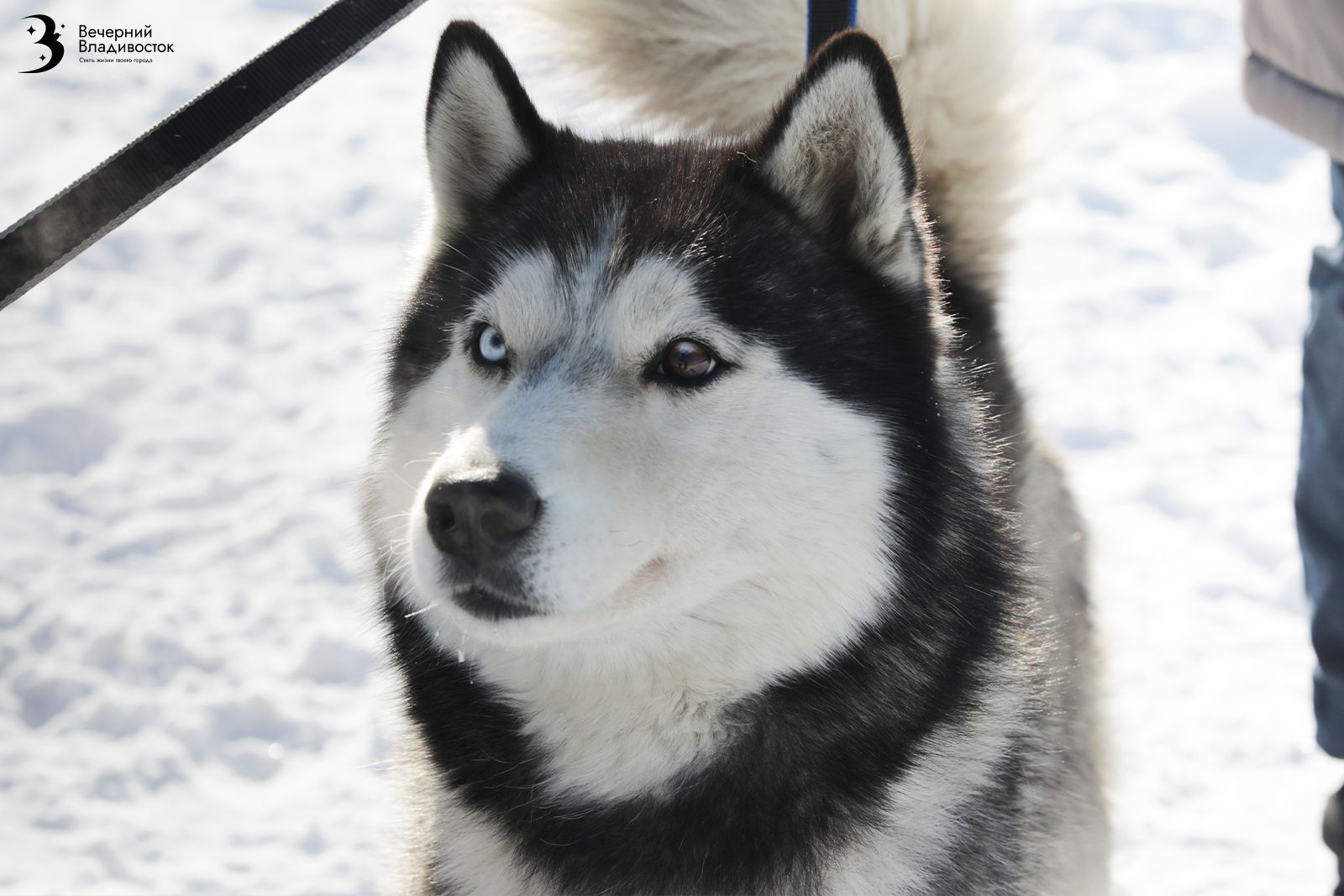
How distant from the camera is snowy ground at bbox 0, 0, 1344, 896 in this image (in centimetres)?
260

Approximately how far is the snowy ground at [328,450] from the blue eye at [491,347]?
0.39 meters

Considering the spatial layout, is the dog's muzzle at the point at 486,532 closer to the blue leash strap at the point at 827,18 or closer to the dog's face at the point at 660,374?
the dog's face at the point at 660,374

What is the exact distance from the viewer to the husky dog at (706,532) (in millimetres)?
1498

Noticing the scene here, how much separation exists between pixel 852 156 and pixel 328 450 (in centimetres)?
248

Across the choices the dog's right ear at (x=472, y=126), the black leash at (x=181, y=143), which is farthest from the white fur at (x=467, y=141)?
the black leash at (x=181, y=143)

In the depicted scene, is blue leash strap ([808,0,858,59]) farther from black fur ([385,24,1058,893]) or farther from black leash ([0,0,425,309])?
black leash ([0,0,425,309])

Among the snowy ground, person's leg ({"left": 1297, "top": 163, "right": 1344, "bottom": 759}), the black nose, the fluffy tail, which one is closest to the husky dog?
the black nose

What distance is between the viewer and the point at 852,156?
1.69m

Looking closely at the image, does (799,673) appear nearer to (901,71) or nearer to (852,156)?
(852,156)

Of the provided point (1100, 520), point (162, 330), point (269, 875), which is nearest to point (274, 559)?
point (269, 875)

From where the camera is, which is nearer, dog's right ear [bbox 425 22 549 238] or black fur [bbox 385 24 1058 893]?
black fur [bbox 385 24 1058 893]

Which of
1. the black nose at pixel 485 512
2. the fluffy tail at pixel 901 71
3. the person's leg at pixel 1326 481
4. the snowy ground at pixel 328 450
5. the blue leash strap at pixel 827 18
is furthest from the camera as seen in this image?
the snowy ground at pixel 328 450

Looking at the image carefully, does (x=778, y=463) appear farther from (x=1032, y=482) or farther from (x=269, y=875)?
(x=269, y=875)

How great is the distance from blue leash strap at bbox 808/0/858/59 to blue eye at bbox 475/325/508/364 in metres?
0.84
